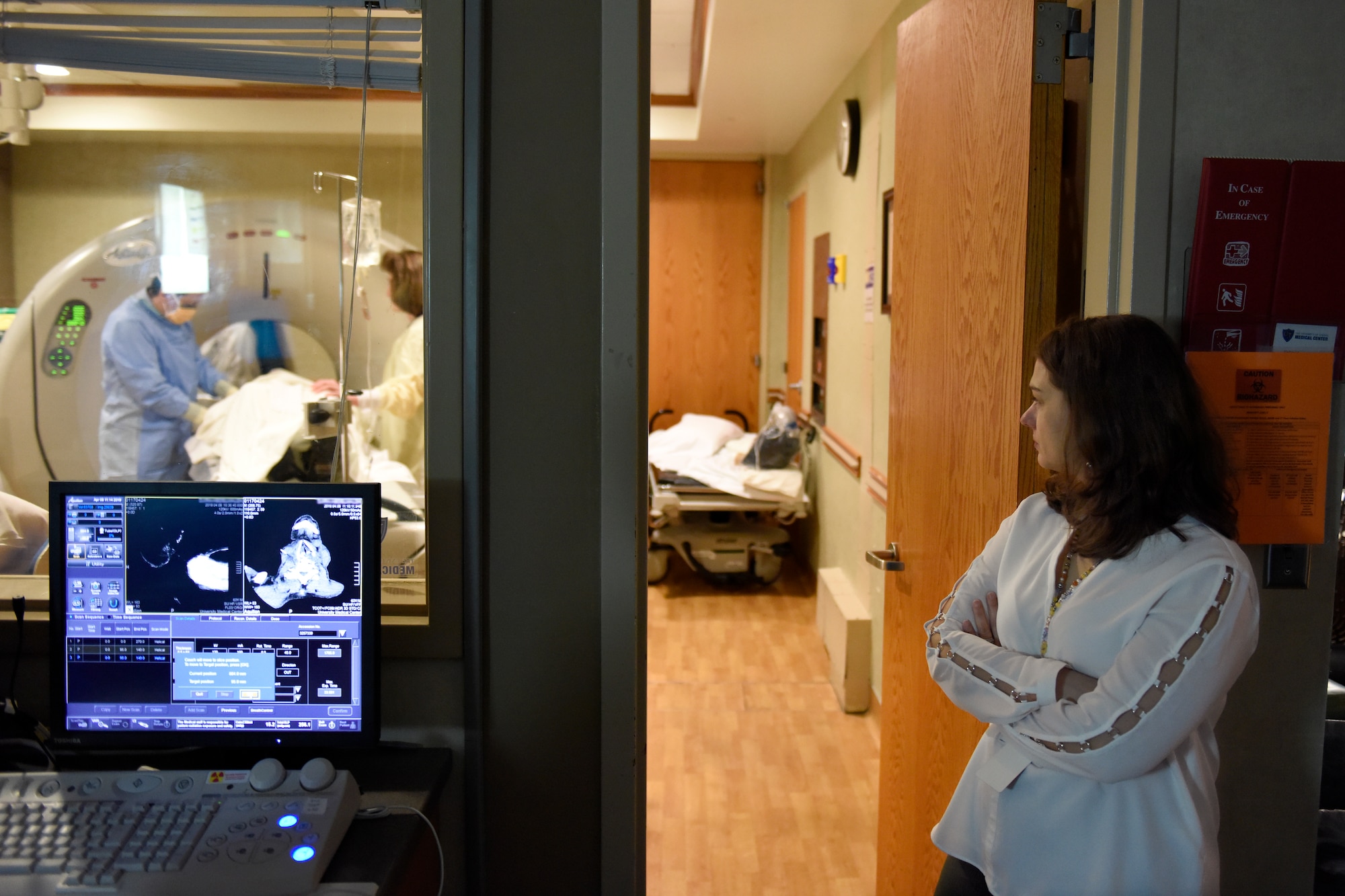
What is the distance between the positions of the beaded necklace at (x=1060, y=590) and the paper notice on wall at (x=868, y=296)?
2.50m

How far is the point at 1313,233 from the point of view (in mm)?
1546

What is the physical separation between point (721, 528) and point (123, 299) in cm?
395

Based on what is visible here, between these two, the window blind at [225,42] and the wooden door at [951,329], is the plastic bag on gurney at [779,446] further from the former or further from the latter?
the window blind at [225,42]

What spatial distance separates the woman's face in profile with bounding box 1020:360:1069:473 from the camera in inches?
55.5

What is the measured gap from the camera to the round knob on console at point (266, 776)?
3.99 feet

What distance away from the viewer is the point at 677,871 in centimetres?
267

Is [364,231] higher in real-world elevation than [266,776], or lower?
higher

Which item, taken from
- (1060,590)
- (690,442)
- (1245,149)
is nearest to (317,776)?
(1060,590)

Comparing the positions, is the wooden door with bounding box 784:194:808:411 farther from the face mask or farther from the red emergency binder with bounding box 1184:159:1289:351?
the face mask

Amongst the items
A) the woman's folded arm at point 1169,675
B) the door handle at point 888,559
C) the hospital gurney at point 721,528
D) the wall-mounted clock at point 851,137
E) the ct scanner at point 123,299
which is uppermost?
the wall-mounted clock at point 851,137

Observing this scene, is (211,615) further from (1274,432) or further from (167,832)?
(1274,432)

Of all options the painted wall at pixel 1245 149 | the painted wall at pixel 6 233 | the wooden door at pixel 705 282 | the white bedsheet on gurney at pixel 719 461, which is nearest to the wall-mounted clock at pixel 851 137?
the white bedsheet on gurney at pixel 719 461

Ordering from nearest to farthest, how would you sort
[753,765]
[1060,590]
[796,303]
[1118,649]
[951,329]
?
[1118,649]
[1060,590]
[951,329]
[753,765]
[796,303]

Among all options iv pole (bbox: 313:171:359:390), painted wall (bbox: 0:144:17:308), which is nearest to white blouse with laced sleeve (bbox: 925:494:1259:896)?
iv pole (bbox: 313:171:359:390)
